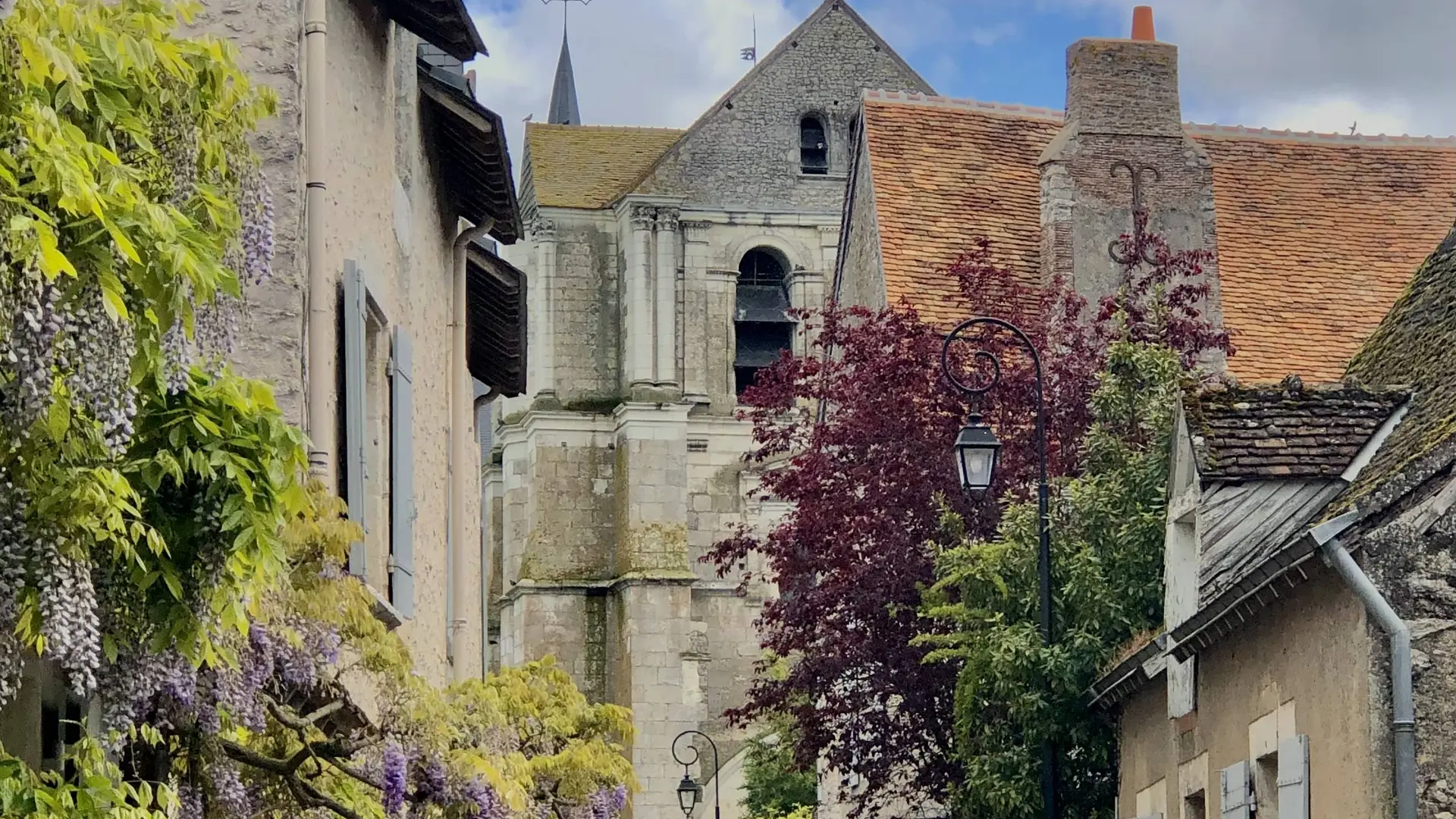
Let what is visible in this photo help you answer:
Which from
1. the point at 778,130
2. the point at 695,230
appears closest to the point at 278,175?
the point at 695,230

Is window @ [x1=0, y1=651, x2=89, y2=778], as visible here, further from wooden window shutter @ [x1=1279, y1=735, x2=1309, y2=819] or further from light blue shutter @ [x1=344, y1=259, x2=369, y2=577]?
wooden window shutter @ [x1=1279, y1=735, x2=1309, y2=819]

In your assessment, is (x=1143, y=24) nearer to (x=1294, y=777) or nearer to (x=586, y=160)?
(x=1294, y=777)

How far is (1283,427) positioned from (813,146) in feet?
148

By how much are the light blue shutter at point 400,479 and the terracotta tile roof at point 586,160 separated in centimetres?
4403

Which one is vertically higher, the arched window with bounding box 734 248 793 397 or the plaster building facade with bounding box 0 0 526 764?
the arched window with bounding box 734 248 793 397

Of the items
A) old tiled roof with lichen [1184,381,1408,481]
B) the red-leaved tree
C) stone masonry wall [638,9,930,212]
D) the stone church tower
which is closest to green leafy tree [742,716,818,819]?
the stone church tower

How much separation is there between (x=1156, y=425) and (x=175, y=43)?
12288 mm

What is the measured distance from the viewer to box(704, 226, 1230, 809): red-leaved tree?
24.2 meters

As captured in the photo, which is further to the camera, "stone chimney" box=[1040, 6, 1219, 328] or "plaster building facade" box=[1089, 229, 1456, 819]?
"stone chimney" box=[1040, 6, 1219, 328]

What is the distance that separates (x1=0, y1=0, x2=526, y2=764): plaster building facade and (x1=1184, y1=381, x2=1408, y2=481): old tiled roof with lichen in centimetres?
446

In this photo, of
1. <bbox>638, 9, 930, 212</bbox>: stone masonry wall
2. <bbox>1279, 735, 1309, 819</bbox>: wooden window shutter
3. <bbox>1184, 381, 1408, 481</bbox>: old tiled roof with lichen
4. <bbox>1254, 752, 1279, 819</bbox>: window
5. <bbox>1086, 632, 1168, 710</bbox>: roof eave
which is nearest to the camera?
<bbox>1279, 735, 1309, 819</bbox>: wooden window shutter

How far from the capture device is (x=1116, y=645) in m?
19.3

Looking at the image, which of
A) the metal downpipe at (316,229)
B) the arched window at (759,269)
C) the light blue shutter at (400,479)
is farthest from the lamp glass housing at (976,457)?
the arched window at (759,269)

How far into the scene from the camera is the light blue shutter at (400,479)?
14.6 m
